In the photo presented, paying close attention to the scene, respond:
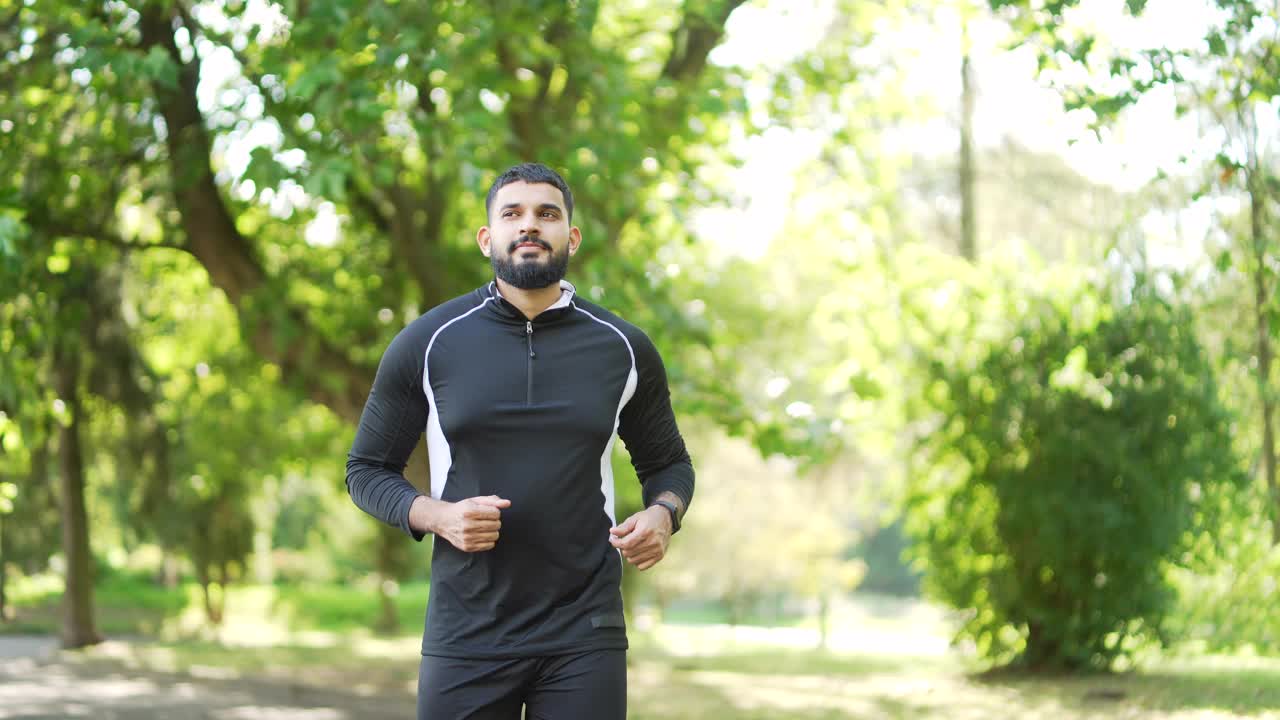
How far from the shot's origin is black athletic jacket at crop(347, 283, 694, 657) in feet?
11.2

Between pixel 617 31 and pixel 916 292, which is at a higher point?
pixel 617 31

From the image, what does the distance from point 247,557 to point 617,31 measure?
16.4 metres

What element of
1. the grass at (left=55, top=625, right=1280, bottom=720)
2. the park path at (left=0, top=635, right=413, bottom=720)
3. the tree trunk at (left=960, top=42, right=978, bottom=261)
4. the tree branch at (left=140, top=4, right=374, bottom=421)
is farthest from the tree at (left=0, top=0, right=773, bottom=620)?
the tree trunk at (left=960, top=42, right=978, bottom=261)

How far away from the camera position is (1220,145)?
9.41 meters

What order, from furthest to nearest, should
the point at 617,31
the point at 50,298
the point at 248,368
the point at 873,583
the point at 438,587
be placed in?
the point at 873,583 → the point at 248,368 → the point at 617,31 → the point at 50,298 → the point at 438,587

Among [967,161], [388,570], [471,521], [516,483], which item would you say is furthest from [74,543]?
[471,521]

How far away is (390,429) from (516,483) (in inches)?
16.8

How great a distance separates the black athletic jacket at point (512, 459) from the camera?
A: 11.2ft

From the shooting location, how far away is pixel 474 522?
3.25 m

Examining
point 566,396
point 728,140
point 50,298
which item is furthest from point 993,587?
point 566,396

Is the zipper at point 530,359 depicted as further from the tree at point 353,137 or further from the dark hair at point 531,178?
the tree at point 353,137

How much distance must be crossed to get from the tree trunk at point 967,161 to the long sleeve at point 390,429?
19.5 metres

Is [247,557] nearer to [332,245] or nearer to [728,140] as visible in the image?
[332,245]

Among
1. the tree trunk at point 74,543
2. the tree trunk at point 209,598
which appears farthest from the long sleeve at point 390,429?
the tree trunk at point 209,598
